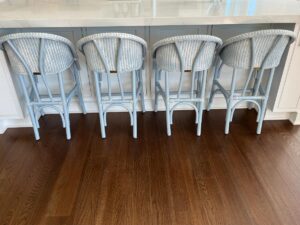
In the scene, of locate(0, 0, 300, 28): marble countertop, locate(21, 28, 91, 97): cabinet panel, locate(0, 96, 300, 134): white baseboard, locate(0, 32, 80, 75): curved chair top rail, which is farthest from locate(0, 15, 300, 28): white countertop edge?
locate(0, 96, 300, 134): white baseboard

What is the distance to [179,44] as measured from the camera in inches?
66.1

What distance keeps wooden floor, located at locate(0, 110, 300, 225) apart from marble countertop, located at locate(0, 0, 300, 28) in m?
0.95

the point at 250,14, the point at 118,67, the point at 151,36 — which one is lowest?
the point at 118,67

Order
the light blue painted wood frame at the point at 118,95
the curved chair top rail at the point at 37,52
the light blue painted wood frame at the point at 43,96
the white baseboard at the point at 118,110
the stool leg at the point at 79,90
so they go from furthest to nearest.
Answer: the white baseboard at the point at 118,110 < the stool leg at the point at 79,90 < the light blue painted wood frame at the point at 118,95 < the light blue painted wood frame at the point at 43,96 < the curved chair top rail at the point at 37,52

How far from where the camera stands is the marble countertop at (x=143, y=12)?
5.68ft

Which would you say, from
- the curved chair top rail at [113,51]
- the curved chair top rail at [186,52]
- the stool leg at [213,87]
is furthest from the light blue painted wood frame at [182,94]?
the curved chair top rail at [113,51]

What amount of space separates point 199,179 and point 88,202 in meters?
0.77

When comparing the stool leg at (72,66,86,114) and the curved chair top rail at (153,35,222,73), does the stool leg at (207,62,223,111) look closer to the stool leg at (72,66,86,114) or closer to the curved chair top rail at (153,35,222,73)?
the curved chair top rail at (153,35,222,73)

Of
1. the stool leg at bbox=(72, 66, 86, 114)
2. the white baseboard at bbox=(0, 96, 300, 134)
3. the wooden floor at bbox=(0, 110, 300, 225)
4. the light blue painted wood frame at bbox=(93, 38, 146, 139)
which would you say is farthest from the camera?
the white baseboard at bbox=(0, 96, 300, 134)

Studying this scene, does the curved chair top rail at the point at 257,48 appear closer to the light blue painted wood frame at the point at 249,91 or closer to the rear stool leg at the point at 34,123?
the light blue painted wood frame at the point at 249,91

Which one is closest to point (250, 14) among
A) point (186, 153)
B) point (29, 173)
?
point (186, 153)

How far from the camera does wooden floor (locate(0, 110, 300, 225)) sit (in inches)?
59.9

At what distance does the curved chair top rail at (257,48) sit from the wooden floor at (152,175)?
0.67 m

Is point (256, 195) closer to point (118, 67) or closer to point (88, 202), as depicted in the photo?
point (88, 202)
